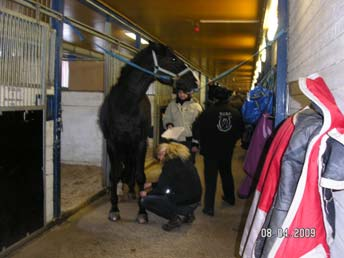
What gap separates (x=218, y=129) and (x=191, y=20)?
6.93 ft

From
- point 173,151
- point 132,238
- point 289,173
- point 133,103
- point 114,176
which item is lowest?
point 132,238

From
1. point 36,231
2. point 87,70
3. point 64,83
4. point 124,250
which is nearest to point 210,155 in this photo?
point 124,250

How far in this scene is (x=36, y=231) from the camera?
3145 millimetres

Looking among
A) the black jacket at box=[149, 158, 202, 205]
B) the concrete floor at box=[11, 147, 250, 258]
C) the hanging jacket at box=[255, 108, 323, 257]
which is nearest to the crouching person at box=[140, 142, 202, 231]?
the black jacket at box=[149, 158, 202, 205]

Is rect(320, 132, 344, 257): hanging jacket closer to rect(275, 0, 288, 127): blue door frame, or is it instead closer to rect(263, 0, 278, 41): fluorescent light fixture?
rect(275, 0, 288, 127): blue door frame

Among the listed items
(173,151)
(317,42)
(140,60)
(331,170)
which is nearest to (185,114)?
(140,60)

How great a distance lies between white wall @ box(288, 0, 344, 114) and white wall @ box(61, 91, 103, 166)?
3821mm

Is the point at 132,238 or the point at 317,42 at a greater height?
the point at 317,42

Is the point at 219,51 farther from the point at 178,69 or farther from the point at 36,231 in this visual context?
the point at 36,231

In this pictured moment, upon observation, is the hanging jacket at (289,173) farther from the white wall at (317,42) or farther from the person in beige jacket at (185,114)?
the person in beige jacket at (185,114)

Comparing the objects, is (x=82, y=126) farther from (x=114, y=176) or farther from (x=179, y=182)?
(x=179, y=182)

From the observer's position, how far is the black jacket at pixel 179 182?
346cm

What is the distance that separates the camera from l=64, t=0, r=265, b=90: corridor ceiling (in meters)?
4.56

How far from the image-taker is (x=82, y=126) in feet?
20.2
